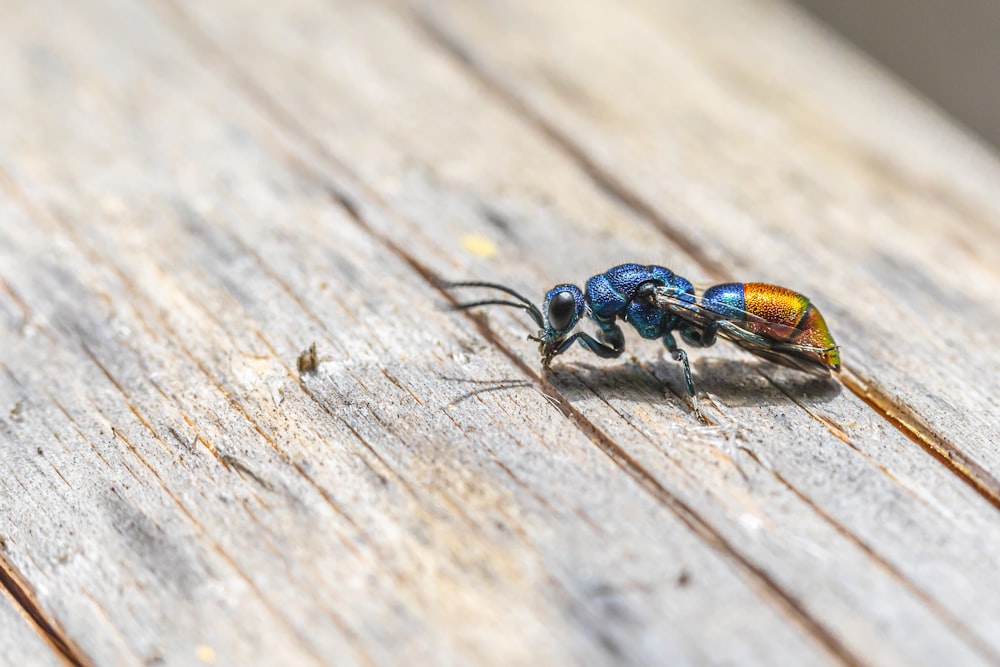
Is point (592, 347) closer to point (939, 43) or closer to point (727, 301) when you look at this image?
point (727, 301)

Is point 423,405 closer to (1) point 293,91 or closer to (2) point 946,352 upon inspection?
(2) point 946,352

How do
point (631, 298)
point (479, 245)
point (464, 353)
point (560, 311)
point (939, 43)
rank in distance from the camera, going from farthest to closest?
point (939, 43)
point (479, 245)
point (631, 298)
point (560, 311)
point (464, 353)

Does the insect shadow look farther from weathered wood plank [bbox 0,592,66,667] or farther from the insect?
weathered wood plank [bbox 0,592,66,667]

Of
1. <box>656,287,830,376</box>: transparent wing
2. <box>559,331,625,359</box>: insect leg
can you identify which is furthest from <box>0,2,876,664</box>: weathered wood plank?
<box>656,287,830,376</box>: transparent wing

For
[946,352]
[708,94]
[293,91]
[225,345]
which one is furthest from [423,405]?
[708,94]

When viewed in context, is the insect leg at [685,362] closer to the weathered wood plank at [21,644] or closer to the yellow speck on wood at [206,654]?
the yellow speck on wood at [206,654]

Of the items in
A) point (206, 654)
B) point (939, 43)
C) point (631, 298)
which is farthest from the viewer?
point (939, 43)

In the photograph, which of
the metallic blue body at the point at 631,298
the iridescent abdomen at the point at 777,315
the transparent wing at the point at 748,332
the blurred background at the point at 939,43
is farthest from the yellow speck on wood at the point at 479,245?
the blurred background at the point at 939,43

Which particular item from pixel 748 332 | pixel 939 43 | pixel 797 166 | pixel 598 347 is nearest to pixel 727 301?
pixel 748 332
